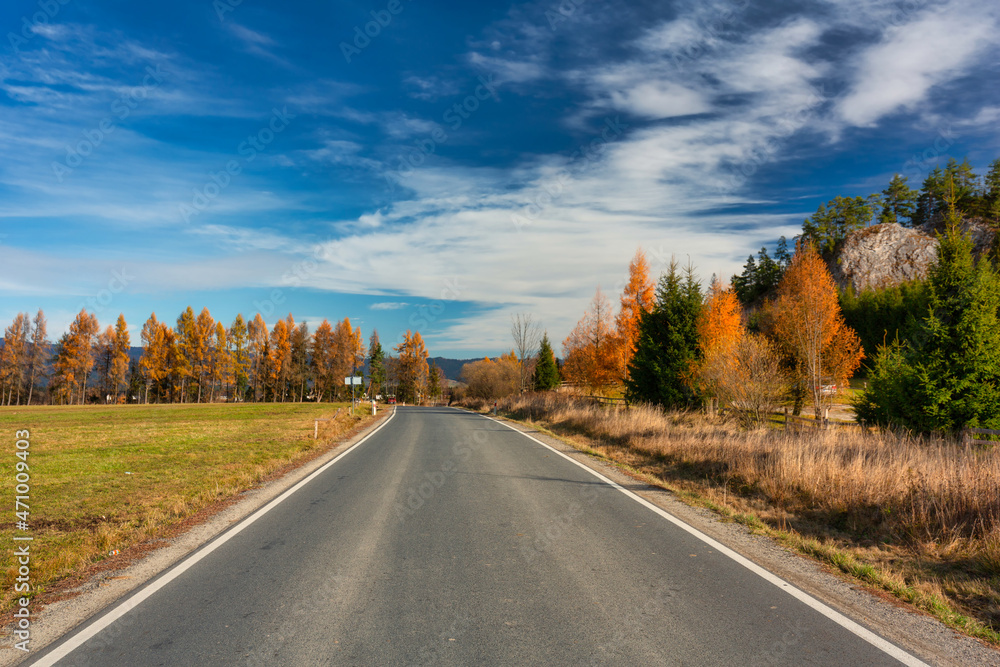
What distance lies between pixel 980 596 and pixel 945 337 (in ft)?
39.5

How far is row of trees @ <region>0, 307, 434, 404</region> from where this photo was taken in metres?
73.3

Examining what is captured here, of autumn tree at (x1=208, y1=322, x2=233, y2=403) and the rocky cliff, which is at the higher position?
the rocky cliff

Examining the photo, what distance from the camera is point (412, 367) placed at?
320 feet

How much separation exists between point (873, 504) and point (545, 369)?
180ft

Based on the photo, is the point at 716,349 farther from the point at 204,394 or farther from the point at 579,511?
the point at 204,394

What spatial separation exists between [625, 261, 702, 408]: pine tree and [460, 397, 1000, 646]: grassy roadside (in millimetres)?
11441

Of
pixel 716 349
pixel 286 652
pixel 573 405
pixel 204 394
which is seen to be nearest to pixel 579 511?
pixel 286 652

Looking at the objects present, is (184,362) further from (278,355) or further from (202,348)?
(278,355)

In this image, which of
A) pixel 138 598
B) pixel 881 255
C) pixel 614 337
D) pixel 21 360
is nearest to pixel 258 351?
pixel 21 360

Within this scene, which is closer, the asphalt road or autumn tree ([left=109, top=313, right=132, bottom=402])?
the asphalt road

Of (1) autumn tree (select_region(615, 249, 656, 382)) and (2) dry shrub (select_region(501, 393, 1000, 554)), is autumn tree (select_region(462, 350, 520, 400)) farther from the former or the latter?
(2) dry shrub (select_region(501, 393, 1000, 554))

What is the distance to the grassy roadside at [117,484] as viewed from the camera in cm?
625

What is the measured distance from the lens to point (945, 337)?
548 inches

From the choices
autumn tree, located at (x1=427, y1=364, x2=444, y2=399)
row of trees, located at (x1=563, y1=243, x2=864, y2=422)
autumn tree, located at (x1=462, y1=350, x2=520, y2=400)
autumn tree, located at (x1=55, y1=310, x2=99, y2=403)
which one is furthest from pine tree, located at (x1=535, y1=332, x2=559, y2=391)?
autumn tree, located at (x1=55, y1=310, x2=99, y2=403)
